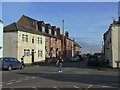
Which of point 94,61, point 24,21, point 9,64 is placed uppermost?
point 24,21

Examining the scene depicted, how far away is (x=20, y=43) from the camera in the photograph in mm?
31562

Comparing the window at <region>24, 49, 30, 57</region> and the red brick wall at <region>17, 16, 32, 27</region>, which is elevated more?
the red brick wall at <region>17, 16, 32, 27</region>

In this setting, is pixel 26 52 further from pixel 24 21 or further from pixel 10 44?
pixel 24 21

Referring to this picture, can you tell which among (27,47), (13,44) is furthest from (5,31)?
(27,47)

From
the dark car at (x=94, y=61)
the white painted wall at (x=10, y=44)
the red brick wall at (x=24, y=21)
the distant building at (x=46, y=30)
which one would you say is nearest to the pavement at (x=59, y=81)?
the dark car at (x=94, y=61)

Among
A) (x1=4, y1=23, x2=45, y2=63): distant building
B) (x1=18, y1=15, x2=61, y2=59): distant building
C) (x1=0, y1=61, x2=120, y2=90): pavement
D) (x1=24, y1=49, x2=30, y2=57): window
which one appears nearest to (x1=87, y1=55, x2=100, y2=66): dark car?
(x1=4, y1=23, x2=45, y2=63): distant building

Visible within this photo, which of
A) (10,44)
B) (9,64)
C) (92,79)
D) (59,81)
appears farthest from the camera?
(10,44)

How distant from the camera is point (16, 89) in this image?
27.9 ft

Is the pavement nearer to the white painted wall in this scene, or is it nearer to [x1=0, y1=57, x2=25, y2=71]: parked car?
[x1=0, y1=57, x2=25, y2=71]: parked car

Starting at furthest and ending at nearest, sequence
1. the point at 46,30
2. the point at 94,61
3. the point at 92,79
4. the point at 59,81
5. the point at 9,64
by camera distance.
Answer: the point at 46,30 → the point at 94,61 → the point at 9,64 → the point at 92,79 → the point at 59,81

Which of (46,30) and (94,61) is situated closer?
(94,61)

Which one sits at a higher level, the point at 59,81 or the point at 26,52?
the point at 26,52

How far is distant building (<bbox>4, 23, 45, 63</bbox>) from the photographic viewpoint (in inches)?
1223

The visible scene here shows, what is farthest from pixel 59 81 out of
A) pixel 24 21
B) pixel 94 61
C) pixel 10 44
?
pixel 24 21
